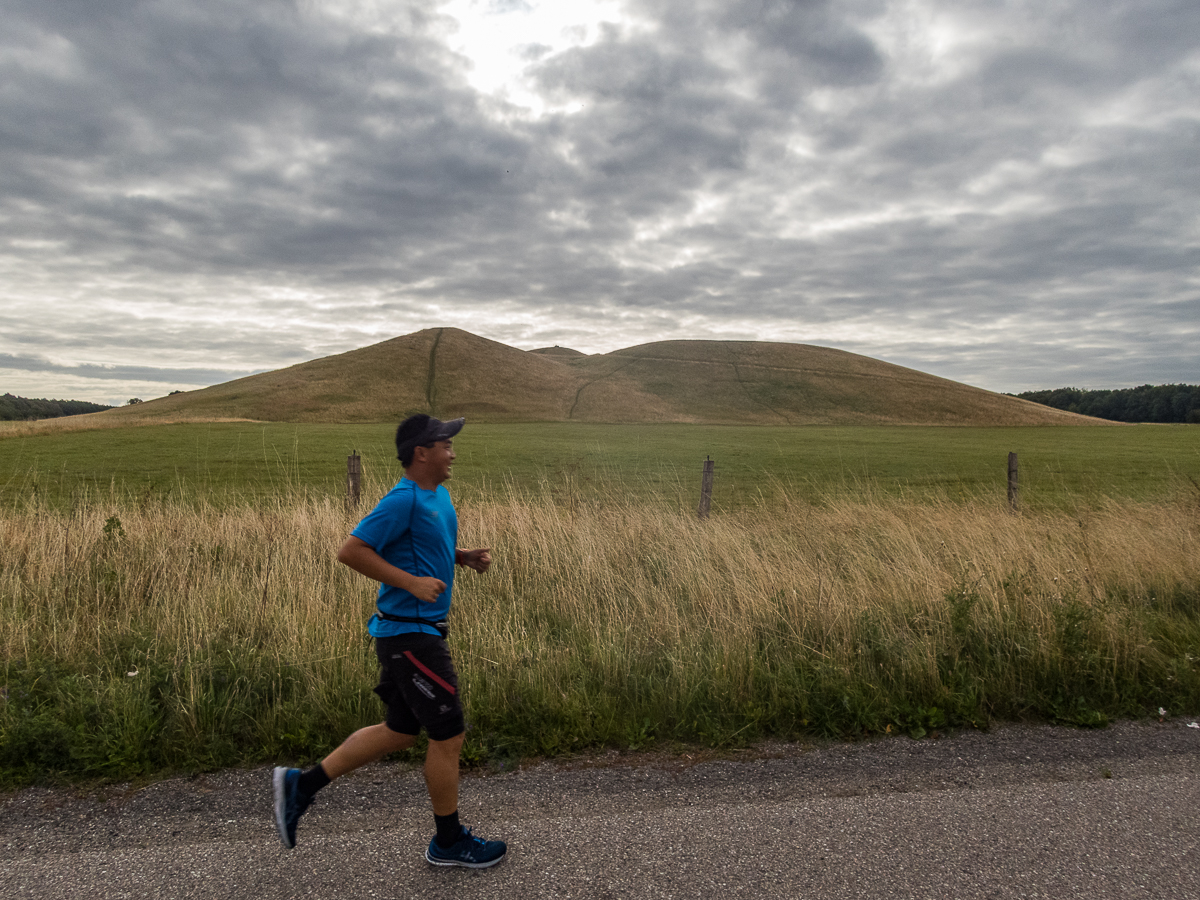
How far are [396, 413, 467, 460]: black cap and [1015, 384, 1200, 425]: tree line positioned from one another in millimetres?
173165

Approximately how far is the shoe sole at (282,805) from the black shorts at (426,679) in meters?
0.64

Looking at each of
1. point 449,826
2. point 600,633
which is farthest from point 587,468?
point 449,826

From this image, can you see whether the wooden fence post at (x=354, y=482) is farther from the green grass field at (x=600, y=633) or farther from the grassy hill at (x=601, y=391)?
the grassy hill at (x=601, y=391)

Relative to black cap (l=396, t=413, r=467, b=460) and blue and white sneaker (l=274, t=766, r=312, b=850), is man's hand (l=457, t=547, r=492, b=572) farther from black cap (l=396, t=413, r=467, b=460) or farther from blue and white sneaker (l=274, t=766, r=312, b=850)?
blue and white sneaker (l=274, t=766, r=312, b=850)

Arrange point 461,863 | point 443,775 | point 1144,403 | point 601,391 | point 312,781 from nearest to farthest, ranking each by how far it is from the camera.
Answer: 1. point 461,863
2. point 443,775
3. point 312,781
4. point 601,391
5. point 1144,403

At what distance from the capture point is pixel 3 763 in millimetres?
4176

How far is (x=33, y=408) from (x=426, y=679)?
682 feet

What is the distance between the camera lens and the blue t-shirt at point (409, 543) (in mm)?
3213

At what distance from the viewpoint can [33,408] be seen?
538 feet

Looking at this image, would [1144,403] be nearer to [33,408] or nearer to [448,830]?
[448,830]

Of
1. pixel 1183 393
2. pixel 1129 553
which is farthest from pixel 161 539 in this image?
pixel 1183 393

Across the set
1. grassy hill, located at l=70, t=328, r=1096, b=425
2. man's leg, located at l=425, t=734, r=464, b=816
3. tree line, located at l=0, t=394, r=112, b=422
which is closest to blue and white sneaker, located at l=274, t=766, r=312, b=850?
man's leg, located at l=425, t=734, r=464, b=816

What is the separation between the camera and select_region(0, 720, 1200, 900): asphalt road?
2.97 meters

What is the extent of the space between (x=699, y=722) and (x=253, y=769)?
9.05 ft
